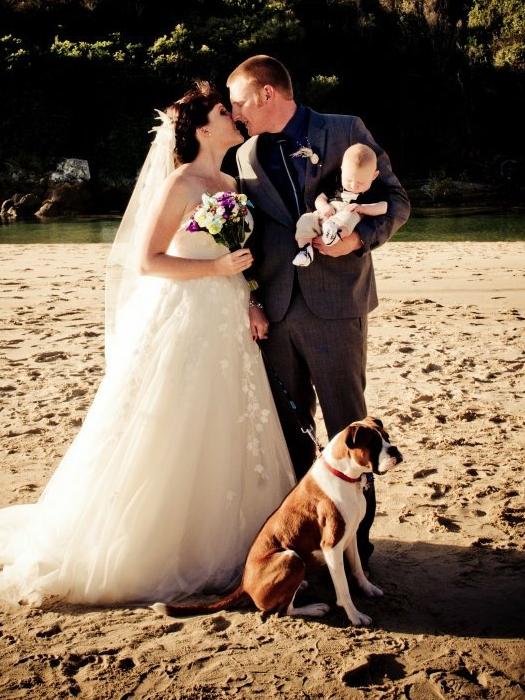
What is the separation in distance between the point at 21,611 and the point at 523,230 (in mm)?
22835

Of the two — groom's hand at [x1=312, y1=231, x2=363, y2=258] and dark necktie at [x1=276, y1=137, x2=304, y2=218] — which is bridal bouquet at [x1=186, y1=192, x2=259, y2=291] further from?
groom's hand at [x1=312, y1=231, x2=363, y2=258]

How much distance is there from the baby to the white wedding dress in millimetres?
492

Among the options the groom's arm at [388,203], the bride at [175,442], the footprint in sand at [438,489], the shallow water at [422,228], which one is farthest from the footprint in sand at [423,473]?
the shallow water at [422,228]

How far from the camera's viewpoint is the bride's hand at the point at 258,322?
363 centimetres

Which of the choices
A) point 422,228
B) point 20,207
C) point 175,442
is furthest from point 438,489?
point 20,207

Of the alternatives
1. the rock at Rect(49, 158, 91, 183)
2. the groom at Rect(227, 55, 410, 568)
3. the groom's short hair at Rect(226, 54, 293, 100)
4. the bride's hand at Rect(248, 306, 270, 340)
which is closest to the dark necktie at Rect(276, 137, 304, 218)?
the groom at Rect(227, 55, 410, 568)

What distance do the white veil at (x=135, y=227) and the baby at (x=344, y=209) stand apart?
2.74 ft

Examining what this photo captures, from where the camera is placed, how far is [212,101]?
3.68m

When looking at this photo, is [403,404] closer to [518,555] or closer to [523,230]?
[518,555]

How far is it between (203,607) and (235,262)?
1552 millimetres

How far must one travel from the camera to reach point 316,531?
3189 millimetres

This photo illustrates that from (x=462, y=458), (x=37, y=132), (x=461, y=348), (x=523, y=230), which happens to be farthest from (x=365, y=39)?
(x=462, y=458)

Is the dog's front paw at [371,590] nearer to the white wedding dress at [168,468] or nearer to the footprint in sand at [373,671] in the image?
the footprint in sand at [373,671]

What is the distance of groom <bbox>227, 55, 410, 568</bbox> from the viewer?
11.6 feet
